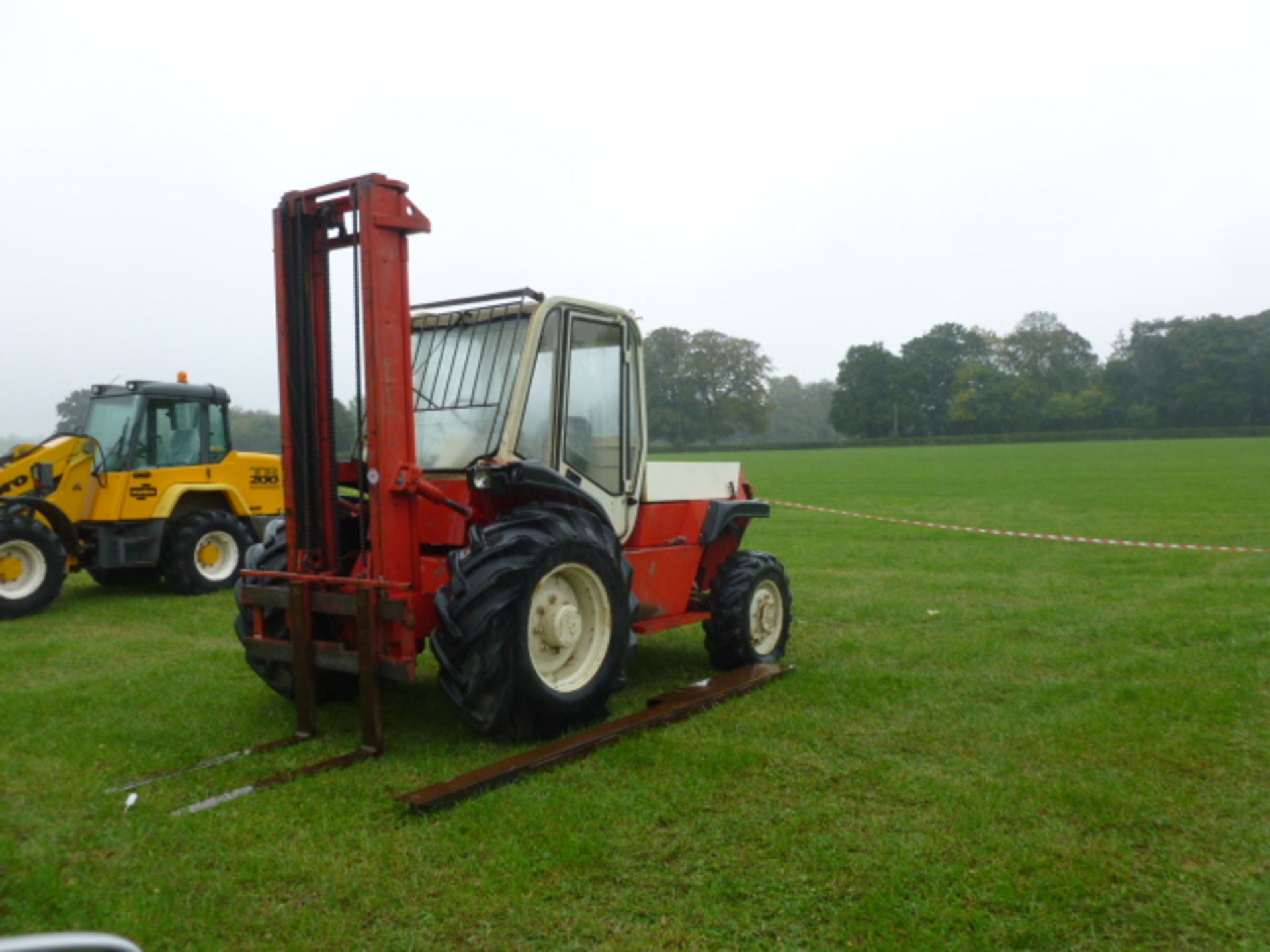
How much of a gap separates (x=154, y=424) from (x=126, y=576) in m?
2.23

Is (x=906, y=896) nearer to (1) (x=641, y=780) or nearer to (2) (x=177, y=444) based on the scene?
(1) (x=641, y=780)

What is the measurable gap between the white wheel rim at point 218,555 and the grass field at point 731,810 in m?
2.95

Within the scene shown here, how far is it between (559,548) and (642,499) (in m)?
1.61

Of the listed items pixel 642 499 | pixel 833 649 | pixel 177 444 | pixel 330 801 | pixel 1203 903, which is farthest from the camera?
pixel 177 444

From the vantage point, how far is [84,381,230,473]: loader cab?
11.7 meters

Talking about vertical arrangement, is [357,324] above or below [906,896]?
above

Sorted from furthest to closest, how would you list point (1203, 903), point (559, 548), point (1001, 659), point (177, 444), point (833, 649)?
point (177, 444)
point (833, 649)
point (1001, 659)
point (559, 548)
point (1203, 903)

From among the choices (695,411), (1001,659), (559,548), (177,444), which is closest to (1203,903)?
(559,548)

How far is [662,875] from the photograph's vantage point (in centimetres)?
409

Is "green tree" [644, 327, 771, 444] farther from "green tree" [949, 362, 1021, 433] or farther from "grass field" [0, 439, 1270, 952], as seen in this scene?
"grass field" [0, 439, 1270, 952]

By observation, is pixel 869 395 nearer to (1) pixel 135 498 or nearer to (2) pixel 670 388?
(2) pixel 670 388

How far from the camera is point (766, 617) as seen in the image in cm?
810

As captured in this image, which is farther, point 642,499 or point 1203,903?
point 642,499

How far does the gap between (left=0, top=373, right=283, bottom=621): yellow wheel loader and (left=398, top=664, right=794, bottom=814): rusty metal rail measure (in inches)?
285
